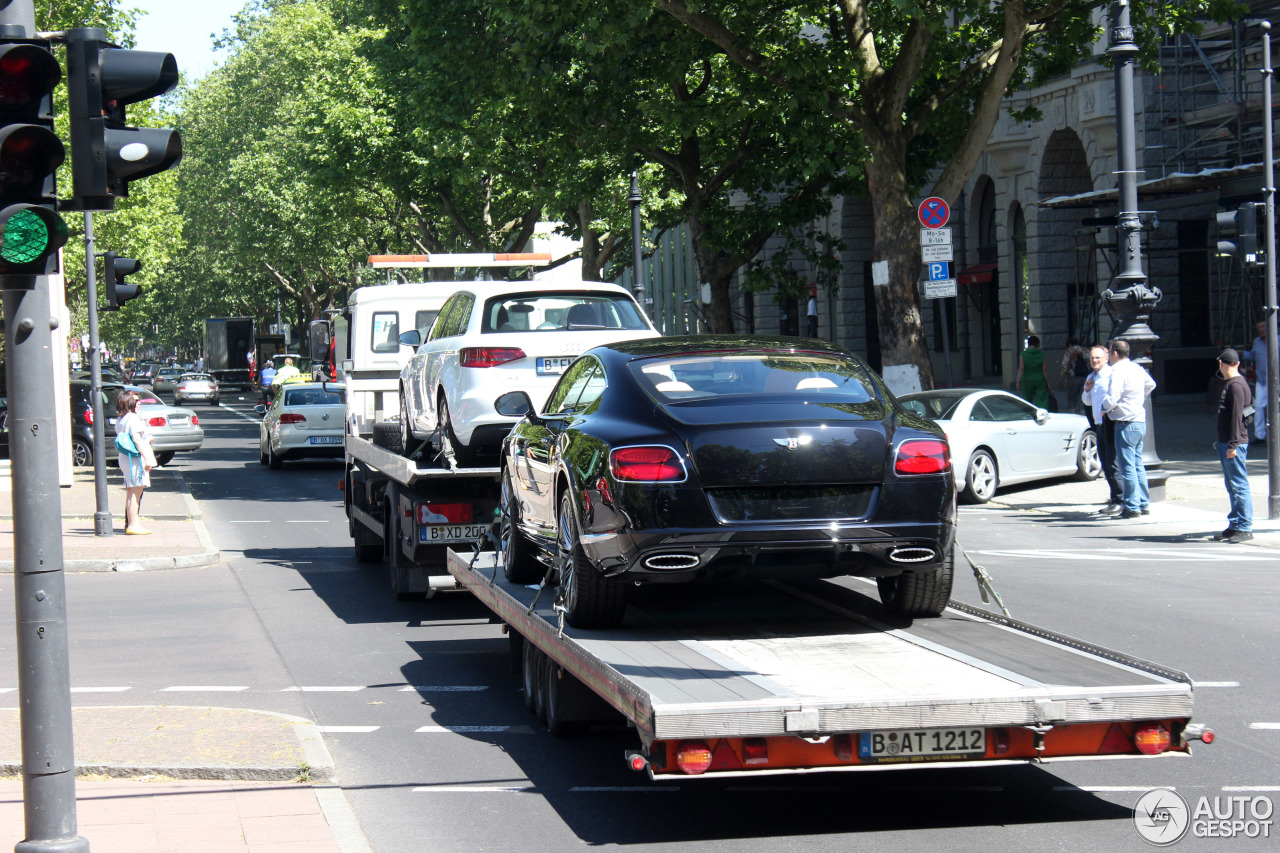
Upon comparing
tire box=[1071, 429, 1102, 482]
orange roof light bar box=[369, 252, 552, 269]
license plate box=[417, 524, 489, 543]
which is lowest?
tire box=[1071, 429, 1102, 482]

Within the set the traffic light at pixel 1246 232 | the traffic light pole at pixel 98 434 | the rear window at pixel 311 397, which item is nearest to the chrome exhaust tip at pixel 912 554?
the traffic light at pixel 1246 232

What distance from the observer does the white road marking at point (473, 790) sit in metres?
6.50

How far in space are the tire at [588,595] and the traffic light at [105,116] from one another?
269cm

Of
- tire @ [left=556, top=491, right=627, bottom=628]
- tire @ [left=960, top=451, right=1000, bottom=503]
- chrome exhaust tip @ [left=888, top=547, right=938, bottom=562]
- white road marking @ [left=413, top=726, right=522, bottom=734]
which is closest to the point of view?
chrome exhaust tip @ [left=888, top=547, right=938, bottom=562]

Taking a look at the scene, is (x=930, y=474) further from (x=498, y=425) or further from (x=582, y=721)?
(x=498, y=425)

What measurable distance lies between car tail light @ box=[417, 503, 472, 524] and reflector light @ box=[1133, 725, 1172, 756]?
654cm

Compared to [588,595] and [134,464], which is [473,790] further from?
[134,464]

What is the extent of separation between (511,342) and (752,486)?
15.3 ft

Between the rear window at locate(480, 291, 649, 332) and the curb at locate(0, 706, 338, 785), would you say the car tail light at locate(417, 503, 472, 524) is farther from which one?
the curb at locate(0, 706, 338, 785)

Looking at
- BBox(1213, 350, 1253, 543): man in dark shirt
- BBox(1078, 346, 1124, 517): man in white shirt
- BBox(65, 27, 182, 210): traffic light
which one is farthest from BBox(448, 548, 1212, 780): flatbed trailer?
BBox(1078, 346, 1124, 517): man in white shirt

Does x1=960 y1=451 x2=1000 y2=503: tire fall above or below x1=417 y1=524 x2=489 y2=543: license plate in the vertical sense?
below

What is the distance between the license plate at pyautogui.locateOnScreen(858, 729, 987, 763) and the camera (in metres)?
5.34

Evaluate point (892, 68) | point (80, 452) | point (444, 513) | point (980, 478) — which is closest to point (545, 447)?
point (444, 513)

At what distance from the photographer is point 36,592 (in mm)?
4949
